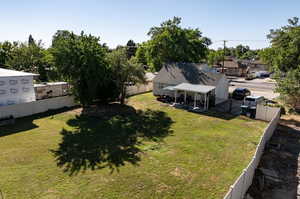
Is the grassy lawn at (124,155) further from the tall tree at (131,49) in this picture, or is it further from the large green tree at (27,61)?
the large green tree at (27,61)

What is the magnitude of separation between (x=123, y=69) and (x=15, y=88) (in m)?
10.0

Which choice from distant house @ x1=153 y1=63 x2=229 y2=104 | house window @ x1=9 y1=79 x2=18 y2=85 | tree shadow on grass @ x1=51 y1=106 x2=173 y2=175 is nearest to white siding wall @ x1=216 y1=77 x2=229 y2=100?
distant house @ x1=153 y1=63 x2=229 y2=104

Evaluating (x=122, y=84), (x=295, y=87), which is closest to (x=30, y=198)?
(x=122, y=84)

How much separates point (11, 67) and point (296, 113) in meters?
42.3

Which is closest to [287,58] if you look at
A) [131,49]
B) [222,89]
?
[222,89]

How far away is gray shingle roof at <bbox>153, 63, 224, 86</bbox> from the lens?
23.8 metres

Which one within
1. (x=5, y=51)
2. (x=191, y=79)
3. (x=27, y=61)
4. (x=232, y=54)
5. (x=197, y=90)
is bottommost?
(x=197, y=90)

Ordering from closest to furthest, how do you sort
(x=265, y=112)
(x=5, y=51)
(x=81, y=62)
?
(x=265, y=112), (x=81, y=62), (x=5, y=51)

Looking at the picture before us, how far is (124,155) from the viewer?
1173 cm

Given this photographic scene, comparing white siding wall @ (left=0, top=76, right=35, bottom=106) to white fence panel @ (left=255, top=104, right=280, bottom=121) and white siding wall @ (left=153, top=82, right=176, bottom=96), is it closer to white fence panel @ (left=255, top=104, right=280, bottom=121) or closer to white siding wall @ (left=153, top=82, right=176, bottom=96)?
white siding wall @ (left=153, top=82, right=176, bottom=96)

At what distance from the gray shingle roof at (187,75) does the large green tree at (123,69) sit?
5462 millimetres

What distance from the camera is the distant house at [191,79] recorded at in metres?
23.6

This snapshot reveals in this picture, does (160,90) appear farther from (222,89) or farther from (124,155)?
(124,155)

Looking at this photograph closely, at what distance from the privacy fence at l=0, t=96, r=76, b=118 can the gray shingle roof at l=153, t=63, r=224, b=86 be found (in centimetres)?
1187
